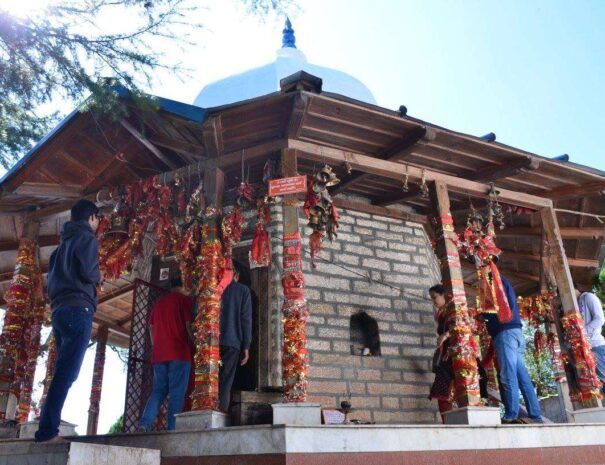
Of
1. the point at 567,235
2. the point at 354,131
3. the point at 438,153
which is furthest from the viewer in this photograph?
the point at 567,235

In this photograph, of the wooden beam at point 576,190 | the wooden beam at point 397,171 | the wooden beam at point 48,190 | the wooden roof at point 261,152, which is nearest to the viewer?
the wooden roof at point 261,152

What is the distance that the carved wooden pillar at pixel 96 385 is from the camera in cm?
1154

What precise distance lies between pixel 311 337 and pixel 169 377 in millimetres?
1923

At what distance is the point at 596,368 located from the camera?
7.41 metres

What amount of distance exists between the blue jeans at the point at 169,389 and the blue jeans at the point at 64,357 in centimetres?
200

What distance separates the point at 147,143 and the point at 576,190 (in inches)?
245

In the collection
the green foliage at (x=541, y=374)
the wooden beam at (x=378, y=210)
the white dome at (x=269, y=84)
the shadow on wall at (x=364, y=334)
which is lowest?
the shadow on wall at (x=364, y=334)

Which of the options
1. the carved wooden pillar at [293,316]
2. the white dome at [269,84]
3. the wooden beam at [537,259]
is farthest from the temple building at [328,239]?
the white dome at [269,84]

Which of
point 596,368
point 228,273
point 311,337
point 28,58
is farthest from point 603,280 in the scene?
point 28,58

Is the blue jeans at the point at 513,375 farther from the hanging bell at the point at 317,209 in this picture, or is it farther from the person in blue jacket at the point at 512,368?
the hanging bell at the point at 317,209

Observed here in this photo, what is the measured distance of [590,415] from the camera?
6.66m

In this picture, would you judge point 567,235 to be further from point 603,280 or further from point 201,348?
point 201,348

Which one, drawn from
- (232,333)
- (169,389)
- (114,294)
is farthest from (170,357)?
(114,294)

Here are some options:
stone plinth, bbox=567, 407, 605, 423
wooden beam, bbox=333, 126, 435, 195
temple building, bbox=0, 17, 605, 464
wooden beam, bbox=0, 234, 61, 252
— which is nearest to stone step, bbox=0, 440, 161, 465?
temple building, bbox=0, 17, 605, 464
